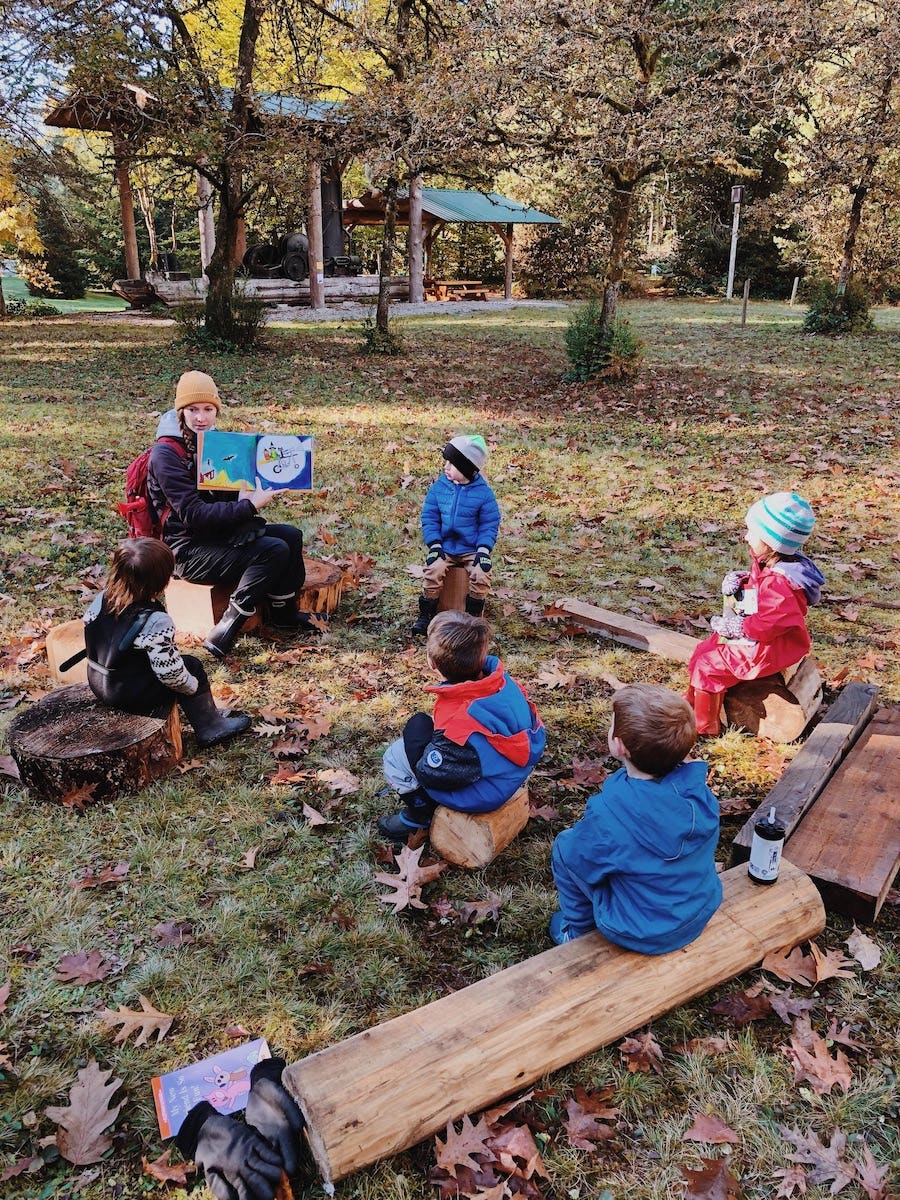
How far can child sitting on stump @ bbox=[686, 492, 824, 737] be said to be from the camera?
3.95 meters

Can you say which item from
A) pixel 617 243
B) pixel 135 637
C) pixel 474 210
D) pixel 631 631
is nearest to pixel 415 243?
pixel 474 210

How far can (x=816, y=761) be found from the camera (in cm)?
378

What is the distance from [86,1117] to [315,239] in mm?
23643

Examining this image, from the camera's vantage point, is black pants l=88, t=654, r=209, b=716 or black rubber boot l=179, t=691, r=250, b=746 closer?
black pants l=88, t=654, r=209, b=716

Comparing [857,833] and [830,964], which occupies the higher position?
[857,833]

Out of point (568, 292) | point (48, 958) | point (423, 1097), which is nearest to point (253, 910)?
point (48, 958)

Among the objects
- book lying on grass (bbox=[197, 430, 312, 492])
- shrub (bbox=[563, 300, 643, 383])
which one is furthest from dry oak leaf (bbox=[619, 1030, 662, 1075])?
shrub (bbox=[563, 300, 643, 383])

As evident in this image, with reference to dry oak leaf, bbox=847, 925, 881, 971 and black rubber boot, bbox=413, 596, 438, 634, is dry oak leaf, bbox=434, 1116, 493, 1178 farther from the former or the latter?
black rubber boot, bbox=413, 596, 438, 634

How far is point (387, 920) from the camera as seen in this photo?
127 inches

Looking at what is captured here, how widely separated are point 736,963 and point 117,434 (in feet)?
31.5

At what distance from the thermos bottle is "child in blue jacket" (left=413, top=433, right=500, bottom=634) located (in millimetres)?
2736

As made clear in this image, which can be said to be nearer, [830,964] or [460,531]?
[830,964]

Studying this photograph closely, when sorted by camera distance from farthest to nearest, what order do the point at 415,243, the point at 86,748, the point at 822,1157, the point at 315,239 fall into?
1. the point at 415,243
2. the point at 315,239
3. the point at 86,748
4. the point at 822,1157

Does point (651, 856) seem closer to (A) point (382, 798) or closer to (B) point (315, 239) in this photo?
(A) point (382, 798)
